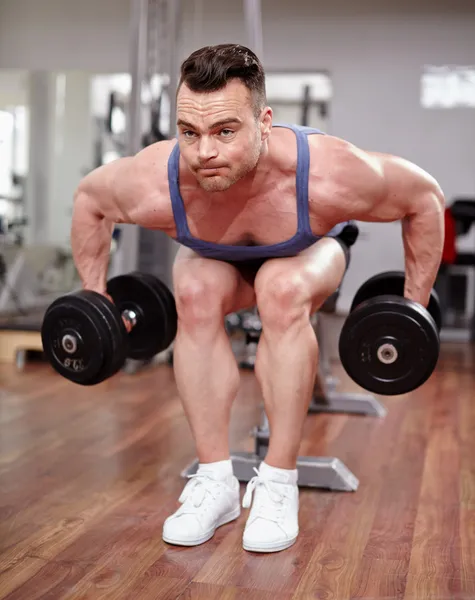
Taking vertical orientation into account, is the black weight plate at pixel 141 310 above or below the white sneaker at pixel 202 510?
above

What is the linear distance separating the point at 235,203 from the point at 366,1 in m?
5.04

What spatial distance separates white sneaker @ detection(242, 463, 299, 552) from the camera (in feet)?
4.85

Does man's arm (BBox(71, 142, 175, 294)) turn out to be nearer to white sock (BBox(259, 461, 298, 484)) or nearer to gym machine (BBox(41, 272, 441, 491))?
gym machine (BBox(41, 272, 441, 491))

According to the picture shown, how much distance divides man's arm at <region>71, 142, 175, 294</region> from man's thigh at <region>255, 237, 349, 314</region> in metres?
0.23

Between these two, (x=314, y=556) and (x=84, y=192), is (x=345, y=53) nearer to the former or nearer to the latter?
(x=84, y=192)

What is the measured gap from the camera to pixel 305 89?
614 centimetres

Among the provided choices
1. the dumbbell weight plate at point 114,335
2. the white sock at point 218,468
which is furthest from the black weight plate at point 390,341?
the dumbbell weight plate at point 114,335

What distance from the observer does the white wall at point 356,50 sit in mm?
6023

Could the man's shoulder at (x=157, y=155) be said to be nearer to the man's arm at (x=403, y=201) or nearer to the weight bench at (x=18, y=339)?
the man's arm at (x=403, y=201)

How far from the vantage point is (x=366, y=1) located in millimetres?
6062

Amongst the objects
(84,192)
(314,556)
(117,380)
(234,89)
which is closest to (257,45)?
(117,380)

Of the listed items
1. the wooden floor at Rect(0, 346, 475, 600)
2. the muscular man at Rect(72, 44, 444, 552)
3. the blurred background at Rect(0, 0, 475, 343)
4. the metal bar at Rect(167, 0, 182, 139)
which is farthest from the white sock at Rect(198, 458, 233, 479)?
the blurred background at Rect(0, 0, 475, 343)

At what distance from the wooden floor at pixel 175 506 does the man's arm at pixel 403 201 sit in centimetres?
49

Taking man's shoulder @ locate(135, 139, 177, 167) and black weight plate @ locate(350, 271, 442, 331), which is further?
black weight plate @ locate(350, 271, 442, 331)
